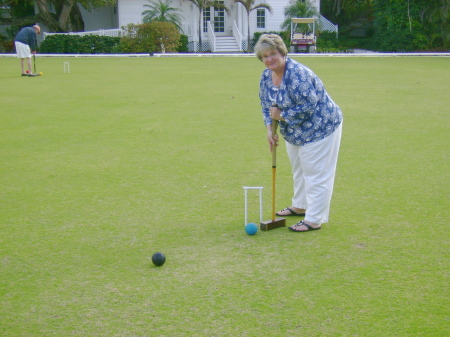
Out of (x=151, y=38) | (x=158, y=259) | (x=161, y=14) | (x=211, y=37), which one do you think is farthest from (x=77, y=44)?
(x=158, y=259)

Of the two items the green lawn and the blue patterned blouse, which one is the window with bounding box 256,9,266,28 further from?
the blue patterned blouse

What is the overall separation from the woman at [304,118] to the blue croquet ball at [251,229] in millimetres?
329

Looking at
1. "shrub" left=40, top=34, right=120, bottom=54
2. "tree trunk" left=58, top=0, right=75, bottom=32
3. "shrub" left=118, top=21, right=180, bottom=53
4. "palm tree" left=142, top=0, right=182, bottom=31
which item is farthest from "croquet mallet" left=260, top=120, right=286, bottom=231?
"tree trunk" left=58, top=0, right=75, bottom=32

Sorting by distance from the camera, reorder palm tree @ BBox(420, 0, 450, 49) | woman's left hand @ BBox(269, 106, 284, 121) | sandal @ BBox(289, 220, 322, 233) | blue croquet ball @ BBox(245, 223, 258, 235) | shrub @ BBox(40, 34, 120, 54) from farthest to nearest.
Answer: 1. shrub @ BBox(40, 34, 120, 54)
2. palm tree @ BBox(420, 0, 450, 49)
3. sandal @ BBox(289, 220, 322, 233)
4. blue croquet ball @ BBox(245, 223, 258, 235)
5. woman's left hand @ BBox(269, 106, 284, 121)

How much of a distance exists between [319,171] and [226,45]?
32986 mm

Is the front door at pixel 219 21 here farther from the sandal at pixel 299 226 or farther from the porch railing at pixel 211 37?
the sandal at pixel 299 226

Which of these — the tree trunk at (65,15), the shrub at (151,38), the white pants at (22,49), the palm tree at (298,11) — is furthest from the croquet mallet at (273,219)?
the tree trunk at (65,15)

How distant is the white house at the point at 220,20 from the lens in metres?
36.9

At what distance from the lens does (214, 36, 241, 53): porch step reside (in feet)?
120

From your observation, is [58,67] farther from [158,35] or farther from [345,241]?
[345,241]

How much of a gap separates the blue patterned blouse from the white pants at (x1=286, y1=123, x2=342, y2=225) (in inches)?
2.6

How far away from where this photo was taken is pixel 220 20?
3881 cm

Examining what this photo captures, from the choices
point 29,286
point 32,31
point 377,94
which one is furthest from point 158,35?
point 29,286

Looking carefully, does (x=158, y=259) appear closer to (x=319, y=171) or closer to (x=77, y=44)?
(x=319, y=171)
